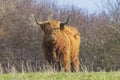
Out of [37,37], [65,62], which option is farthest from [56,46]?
[37,37]

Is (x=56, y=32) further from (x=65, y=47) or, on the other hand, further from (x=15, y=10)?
(x=15, y=10)

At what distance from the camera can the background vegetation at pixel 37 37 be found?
111 feet

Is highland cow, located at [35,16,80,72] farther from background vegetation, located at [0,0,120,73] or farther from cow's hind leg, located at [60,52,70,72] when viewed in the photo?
background vegetation, located at [0,0,120,73]

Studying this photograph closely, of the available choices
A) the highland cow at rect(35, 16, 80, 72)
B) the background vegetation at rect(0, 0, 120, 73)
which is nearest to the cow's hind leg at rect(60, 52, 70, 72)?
the highland cow at rect(35, 16, 80, 72)

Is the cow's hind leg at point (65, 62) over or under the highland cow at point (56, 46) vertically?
under

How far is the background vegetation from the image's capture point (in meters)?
33.9

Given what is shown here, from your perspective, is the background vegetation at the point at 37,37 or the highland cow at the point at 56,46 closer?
the highland cow at the point at 56,46

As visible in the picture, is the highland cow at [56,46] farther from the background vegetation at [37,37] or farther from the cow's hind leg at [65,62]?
the background vegetation at [37,37]

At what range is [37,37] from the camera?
137ft

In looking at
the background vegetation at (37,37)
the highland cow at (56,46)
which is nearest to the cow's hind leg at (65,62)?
the highland cow at (56,46)

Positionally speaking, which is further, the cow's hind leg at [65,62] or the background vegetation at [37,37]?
the background vegetation at [37,37]

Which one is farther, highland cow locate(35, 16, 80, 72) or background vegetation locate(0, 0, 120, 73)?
background vegetation locate(0, 0, 120, 73)

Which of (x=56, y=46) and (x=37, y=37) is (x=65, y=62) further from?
(x=37, y=37)

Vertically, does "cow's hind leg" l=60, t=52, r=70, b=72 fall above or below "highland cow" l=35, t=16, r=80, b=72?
below
